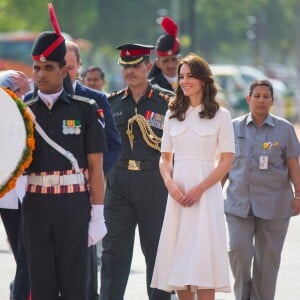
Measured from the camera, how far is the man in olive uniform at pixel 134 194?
869 centimetres

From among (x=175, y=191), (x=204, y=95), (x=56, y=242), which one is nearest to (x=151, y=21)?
(x=204, y=95)

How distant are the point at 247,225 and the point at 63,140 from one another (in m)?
2.68

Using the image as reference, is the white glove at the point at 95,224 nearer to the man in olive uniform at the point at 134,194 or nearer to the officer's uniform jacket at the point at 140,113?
the man in olive uniform at the point at 134,194

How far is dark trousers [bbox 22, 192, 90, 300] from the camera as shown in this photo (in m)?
6.86

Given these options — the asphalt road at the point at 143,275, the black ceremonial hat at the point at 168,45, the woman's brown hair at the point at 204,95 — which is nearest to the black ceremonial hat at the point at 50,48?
the woman's brown hair at the point at 204,95

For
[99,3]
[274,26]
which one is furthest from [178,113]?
[274,26]

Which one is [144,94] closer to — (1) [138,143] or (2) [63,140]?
(1) [138,143]

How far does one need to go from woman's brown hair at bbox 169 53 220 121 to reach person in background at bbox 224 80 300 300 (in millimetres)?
1282

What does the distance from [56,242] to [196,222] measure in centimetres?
126

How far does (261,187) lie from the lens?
9133 millimetres

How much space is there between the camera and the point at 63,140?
6891 mm

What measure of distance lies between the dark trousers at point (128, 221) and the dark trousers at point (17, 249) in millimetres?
645

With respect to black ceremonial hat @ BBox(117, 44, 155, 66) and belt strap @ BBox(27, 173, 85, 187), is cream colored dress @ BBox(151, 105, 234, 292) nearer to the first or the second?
black ceremonial hat @ BBox(117, 44, 155, 66)

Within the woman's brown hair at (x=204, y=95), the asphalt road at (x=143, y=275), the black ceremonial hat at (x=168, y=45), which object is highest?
the black ceremonial hat at (x=168, y=45)
